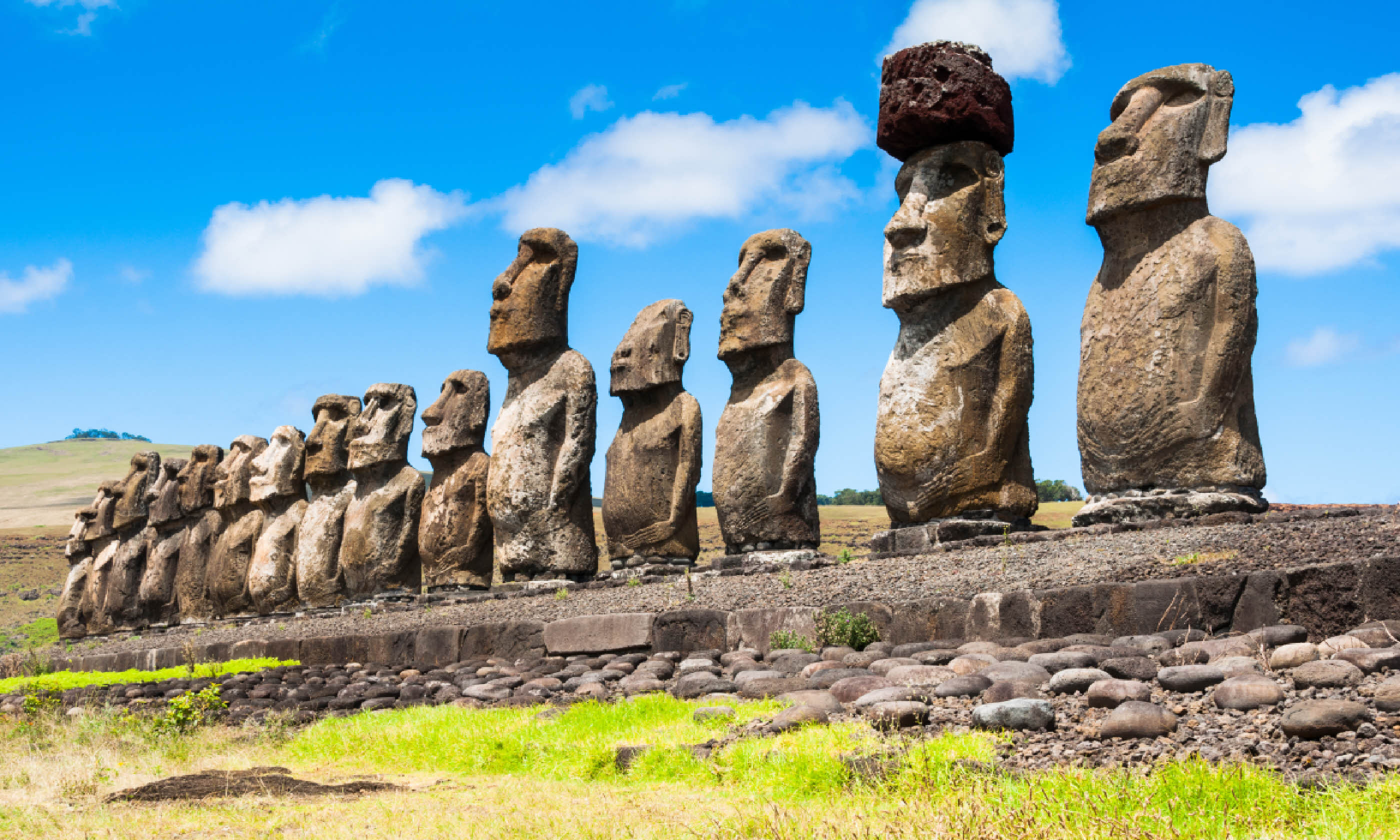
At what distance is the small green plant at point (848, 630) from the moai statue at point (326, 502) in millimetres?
11344

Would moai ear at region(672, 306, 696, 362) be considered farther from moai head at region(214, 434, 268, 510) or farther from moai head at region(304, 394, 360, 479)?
moai head at region(214, 434, 268, 510)

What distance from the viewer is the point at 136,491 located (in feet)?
78.1

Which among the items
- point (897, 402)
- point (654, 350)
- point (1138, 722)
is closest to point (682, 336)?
point (654, 350)

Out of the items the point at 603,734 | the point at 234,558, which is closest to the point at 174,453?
the point at 234,558

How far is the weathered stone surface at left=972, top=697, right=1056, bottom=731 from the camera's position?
15.3 feet

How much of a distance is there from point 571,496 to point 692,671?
6.86 meters

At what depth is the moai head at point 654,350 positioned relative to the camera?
1335cm

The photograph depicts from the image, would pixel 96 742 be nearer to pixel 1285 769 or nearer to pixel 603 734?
pixel 603 734

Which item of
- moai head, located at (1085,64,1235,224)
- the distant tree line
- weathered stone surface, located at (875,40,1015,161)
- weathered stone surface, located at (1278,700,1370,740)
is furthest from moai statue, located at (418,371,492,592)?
the distant tree line

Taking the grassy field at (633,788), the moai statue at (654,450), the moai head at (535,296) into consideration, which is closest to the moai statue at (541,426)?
the moai head at (535,296)

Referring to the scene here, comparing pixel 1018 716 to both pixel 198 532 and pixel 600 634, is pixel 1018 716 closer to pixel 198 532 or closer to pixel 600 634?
pixel 600 634

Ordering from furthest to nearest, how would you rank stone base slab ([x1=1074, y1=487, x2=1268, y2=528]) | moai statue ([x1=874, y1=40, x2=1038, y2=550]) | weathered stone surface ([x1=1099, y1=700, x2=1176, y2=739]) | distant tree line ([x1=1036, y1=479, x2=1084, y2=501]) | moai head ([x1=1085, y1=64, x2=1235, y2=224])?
distant tree line ([x1=1036, y1=479, x2=1084, y2=501]), moai statue ([x1=874, y1=40, x2=1038, y2=550]), moai head ([x1=1085, y1=64, x2=1235, y2=224]), stone base slab ([x1=1074, y1=487, x2=1268, y2=528]), weathered stone surface ([x1=1099, y1=700, x2=1176, y2=739])

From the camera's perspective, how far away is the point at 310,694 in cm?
965

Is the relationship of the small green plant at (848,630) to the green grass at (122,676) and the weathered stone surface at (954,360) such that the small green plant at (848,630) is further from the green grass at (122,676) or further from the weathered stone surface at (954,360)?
the green grass at (122,676)
